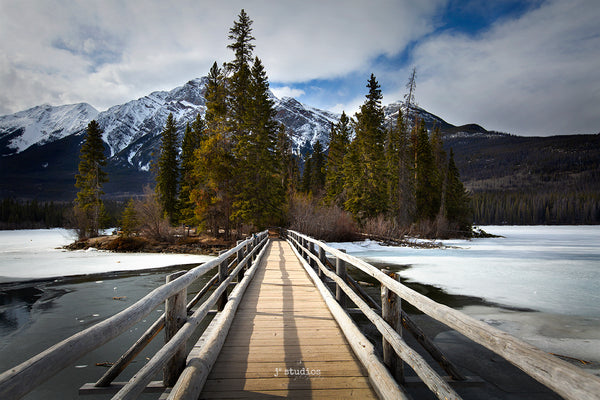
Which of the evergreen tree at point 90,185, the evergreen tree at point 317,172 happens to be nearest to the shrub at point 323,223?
the evergreen tree at point 317,172

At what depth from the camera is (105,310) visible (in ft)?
26.7

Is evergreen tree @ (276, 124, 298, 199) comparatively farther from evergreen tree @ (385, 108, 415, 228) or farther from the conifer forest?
evergreen tree @ (385, 108, 415, 228)

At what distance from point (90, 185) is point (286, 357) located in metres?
38.1

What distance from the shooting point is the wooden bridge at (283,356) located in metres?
1.36

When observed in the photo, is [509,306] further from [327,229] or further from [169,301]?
[327,229]

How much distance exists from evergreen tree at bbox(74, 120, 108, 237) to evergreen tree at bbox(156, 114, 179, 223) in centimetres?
601

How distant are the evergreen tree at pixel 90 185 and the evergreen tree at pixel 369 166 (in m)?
27.6

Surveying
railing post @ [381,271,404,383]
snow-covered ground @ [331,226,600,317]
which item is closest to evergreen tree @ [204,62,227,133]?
snow-covered ground @ [331,226,600,317]

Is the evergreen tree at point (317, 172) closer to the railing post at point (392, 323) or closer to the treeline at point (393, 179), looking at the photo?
the treeline at point (393, 179)

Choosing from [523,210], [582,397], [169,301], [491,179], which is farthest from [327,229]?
[491,179]

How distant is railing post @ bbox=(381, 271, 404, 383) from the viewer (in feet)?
9.84

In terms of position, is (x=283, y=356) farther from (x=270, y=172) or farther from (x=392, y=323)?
(x=270, y=172)

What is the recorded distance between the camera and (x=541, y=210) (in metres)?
95.3

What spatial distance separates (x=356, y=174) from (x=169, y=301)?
94.4 feet
